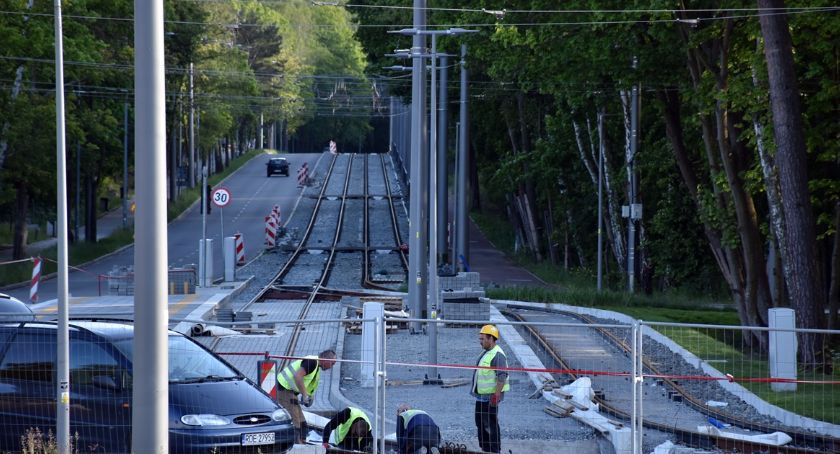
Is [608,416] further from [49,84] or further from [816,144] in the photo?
[49,84]

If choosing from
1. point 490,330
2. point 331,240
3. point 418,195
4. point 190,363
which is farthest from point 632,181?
point 190,363

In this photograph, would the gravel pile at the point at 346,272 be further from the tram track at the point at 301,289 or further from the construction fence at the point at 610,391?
the construction fence at the point at 610,391

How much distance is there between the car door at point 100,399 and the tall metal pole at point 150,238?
154 inches

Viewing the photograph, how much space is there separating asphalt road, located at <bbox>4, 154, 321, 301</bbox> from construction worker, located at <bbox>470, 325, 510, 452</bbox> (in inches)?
1010

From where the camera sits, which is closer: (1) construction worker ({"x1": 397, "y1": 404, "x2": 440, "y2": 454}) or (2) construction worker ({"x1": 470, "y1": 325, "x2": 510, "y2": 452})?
(1) construction worker ({"x1": 397, "y1": 404, "x2": 440, "y2": 454})

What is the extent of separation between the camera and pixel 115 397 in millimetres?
11766

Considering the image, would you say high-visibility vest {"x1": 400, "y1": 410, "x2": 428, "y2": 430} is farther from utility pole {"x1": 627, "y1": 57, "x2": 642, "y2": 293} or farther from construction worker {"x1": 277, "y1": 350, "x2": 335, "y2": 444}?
utility pole {"x1": 627, "y1": 57, "x2": 642, "y2": 293}

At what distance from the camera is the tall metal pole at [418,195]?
26.3m

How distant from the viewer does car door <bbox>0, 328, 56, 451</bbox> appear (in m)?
12.0

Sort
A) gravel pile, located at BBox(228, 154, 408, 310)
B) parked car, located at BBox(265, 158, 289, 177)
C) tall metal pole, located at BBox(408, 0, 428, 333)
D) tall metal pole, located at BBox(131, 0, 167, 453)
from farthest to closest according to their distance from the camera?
parked car, located at BBox(265, 158, 289, 177)
gravel pile, located at BBox(228, 154, 408, 310)
tall metal pole, located at BBox(408, 0, 428, 333)
tall metal pole, located at BBox(131, 0, 167, 453)

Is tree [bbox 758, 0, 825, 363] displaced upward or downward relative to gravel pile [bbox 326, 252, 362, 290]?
upward

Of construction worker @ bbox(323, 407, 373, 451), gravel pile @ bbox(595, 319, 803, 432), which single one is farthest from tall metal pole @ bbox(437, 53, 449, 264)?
construction worker @ bbox(323, 407, 373, 451)

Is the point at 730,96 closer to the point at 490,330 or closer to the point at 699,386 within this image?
the point at 699,386

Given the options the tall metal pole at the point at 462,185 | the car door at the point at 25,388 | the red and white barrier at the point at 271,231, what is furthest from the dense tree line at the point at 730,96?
the red and white barrier at the point at 271,231
